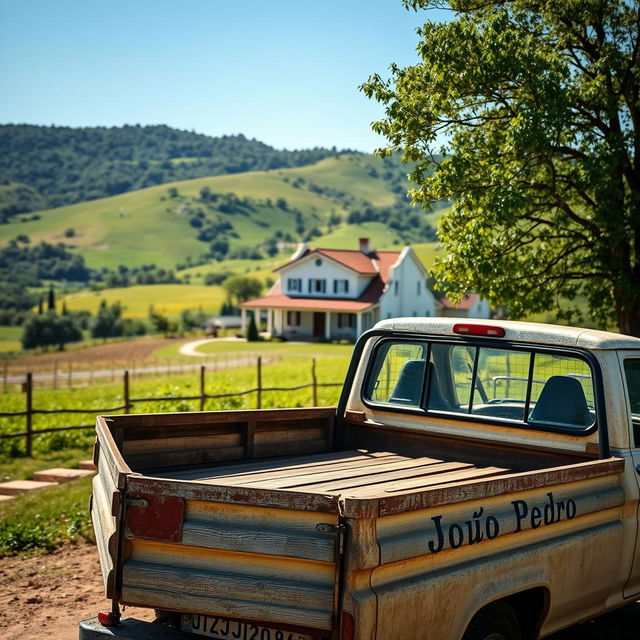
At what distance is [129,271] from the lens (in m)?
167

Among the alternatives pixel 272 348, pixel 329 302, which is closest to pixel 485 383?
pixel 272 348

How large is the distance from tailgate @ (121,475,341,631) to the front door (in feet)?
206

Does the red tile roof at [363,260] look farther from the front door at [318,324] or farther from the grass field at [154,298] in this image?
the grass field at [154,298]

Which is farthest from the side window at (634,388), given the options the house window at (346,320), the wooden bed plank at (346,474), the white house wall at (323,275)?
the white house wall at (323,275)

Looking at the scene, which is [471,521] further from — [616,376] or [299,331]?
[299,331]

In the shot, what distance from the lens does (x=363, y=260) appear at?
2714 inches

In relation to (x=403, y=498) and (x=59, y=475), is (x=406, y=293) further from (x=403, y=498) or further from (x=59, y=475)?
(x=403, y=498)

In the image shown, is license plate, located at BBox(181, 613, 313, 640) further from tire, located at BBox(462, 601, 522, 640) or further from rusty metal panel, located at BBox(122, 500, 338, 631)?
tire, located at BBox(462, 601, 522, 640)

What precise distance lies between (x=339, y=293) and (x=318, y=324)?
3033 millimetres

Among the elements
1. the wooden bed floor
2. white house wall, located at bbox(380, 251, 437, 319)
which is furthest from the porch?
the wooden bed floor

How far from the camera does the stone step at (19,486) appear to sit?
11391mm

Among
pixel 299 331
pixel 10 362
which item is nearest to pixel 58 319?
pixel 10 362

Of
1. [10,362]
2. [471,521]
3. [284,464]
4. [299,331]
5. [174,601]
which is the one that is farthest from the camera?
[299,331]

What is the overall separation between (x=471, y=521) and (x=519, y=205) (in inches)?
337
